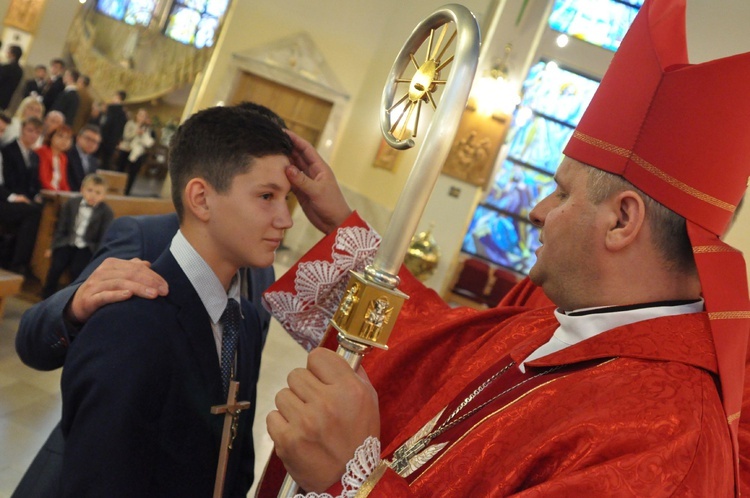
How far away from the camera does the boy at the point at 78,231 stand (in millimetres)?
5562

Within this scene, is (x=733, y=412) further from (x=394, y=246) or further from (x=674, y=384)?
(x=394, y=246)

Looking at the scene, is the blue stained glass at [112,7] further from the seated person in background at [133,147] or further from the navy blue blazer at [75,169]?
the navy blue blazer at [75,169]

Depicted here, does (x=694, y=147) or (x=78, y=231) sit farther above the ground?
(x=694, y=147)

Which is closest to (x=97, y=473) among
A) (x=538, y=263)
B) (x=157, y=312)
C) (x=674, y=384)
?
(x=157, y=312)

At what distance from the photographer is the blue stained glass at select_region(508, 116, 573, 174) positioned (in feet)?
40.5

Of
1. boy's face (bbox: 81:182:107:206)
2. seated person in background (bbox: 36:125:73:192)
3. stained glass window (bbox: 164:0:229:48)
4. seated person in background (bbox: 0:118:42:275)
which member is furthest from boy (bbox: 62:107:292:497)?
stained glass window (bbox: 164:0:229:48)

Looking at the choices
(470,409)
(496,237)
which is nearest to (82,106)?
(496,237)

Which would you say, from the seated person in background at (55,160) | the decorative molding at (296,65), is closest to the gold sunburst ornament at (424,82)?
the seated person in background at (55,160)

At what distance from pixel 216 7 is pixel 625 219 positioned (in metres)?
13.8

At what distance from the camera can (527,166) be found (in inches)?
492

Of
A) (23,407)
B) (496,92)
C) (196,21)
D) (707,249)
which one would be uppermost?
(496,92)

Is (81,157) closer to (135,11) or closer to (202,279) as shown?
(202,279)

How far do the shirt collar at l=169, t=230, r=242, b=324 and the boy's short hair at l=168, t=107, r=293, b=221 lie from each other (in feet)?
0.46

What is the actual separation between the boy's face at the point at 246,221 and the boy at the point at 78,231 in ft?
14.2
